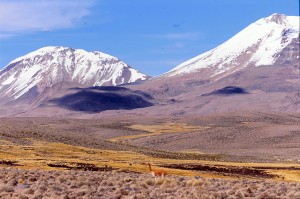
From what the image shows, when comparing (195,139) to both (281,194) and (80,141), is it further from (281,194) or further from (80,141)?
(281,194)

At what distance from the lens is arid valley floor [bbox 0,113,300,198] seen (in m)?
28.3


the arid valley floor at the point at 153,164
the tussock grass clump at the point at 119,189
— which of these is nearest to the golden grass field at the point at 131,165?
the arid valley floor at the point at 153,164

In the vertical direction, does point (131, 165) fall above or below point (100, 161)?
below

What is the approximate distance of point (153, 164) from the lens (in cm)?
6956

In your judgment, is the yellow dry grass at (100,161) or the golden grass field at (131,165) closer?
the golden grass field at (131,165)

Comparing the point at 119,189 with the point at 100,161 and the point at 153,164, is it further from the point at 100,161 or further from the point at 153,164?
the point at 100,161

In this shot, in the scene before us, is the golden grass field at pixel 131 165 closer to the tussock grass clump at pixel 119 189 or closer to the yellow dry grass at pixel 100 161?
the yellow dry grass at pixel 100 161

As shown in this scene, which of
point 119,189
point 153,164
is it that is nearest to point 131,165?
point 153,164

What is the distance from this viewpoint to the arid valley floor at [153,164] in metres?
28.3

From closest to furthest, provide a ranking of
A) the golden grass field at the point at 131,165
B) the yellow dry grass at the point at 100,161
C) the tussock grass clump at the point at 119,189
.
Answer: the tussock grass clump at the point at 119,189 < the golden grass field at the point at 131,165 < the yellow dry grass at the point at 100,161

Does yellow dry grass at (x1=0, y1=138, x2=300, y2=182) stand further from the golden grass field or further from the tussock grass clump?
the tussock grass clump

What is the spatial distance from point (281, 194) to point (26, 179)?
13.5 metres

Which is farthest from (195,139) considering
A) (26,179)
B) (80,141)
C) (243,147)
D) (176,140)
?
(26,179)

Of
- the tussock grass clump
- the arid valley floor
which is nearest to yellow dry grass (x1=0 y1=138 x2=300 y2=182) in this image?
the arid valley floor
